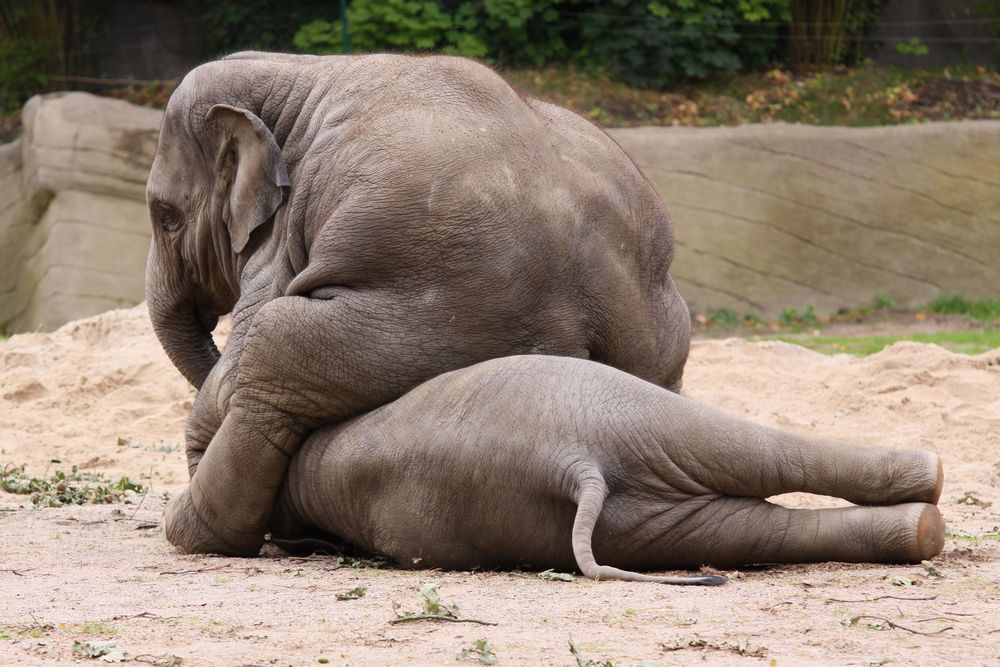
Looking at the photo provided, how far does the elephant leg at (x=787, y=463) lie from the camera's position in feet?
12.6

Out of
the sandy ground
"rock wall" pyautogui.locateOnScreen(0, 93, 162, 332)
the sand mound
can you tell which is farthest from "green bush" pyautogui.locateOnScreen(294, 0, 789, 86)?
the sandy ground

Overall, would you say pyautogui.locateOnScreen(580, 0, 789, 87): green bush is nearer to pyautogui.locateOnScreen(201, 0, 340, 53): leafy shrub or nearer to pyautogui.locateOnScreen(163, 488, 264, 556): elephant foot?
pyautogui.locateOnScreen(201, 0, 340, 53): leafy shrub

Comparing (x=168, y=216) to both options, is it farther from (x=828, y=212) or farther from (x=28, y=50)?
(x=28, y=50)

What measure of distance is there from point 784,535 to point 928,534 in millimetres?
378

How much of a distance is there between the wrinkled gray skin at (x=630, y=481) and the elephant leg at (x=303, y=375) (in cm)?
27

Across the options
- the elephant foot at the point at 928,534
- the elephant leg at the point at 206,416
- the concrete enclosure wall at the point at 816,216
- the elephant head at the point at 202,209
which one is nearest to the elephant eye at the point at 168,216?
the elephant head at the point at 202,209

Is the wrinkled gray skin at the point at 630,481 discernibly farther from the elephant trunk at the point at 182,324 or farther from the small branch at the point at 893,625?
the elephant trunk at the point at 182,324

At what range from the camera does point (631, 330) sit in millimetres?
4453

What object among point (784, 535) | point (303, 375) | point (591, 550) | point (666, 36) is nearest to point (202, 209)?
point (303, 375)

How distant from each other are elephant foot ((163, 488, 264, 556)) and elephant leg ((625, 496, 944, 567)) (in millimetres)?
1374

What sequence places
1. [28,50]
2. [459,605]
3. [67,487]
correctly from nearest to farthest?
[459,605] < [67,487] < [28,50]

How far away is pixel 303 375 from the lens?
431cm

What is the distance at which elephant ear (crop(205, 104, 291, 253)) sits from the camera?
15.6 ft

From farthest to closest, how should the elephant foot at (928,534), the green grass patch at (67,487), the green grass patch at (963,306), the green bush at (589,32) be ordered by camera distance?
the green bush at (589,32)
the green grass patch at (963,306)
the green grass patch at (67,487)
the elephant foot at (928,534)
